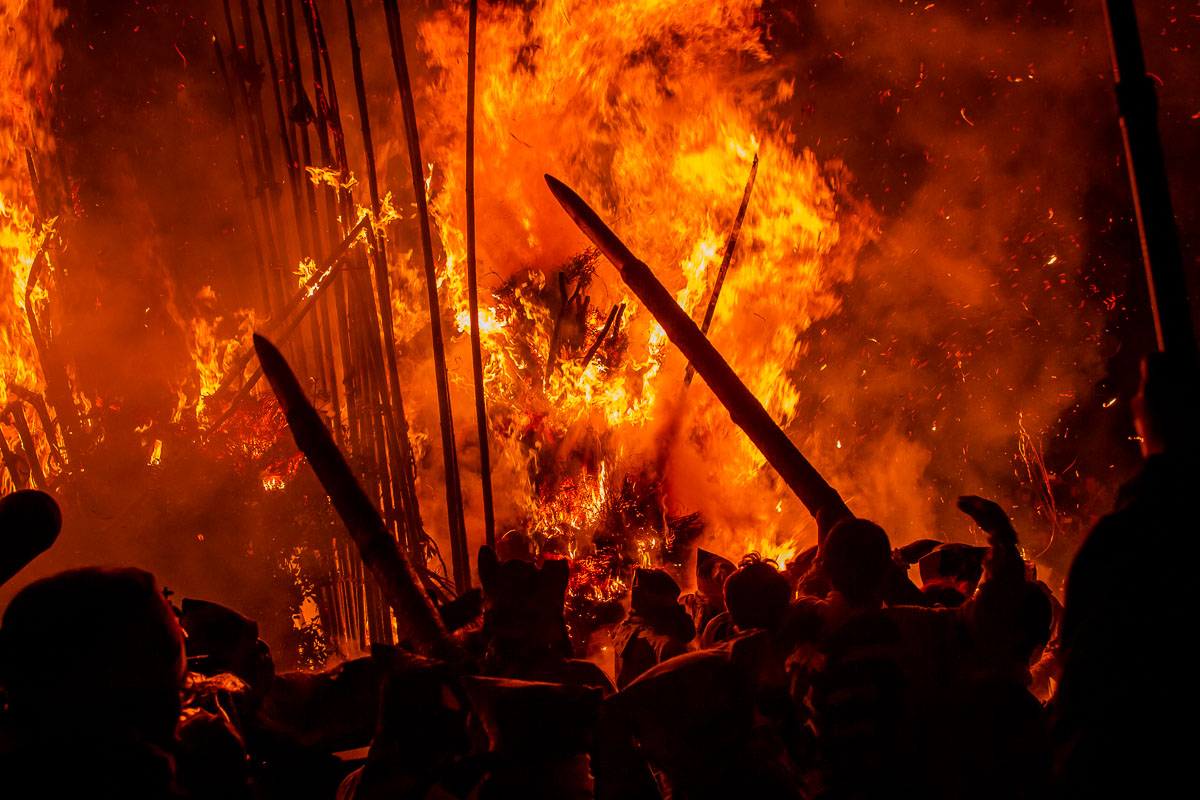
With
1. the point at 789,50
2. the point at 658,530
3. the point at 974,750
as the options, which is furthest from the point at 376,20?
the point at 974,750

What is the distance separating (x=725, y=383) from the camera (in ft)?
12.2

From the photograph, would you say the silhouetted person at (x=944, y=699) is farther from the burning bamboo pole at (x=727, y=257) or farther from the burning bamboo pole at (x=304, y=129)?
the burning bamboo pole at (x=304, y=129)

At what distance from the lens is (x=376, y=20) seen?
305 inches

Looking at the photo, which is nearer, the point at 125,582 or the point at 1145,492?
the point at 1145,492

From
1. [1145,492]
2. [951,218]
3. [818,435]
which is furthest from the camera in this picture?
[818,435]

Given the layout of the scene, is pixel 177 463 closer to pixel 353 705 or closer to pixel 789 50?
pixel 353 705

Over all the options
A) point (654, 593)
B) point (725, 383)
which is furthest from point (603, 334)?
point (654, 593)

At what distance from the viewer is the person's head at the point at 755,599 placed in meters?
2.63

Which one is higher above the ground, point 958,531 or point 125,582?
point 125,582

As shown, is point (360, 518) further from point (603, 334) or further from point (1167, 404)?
point (603, 334)

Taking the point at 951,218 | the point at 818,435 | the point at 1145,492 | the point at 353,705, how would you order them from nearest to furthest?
the point at 1145,492 → the point at 353,705 → the point at 951,218 → the point at 818,435

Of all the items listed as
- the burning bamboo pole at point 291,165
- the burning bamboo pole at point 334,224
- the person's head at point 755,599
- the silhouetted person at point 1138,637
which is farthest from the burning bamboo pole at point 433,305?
the silhouetted person at point 1138,637

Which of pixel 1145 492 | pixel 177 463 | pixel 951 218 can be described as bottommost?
pixel 1145 492

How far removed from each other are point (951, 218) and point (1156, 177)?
239 inches
